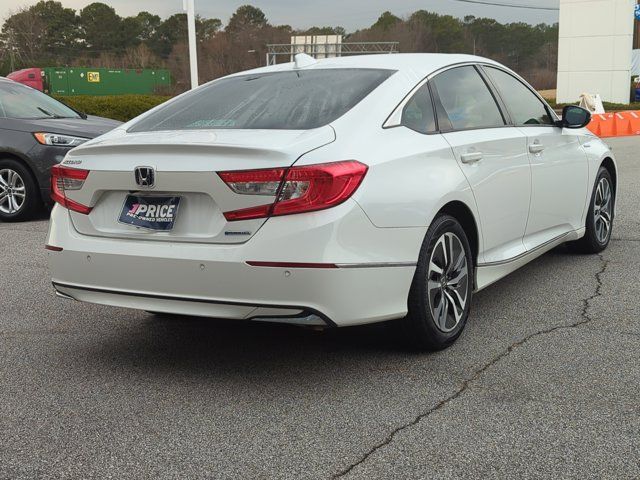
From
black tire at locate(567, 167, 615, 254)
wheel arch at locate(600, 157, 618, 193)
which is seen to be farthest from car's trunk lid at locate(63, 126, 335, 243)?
wheel arch at locate(600, 157, 618, 193)

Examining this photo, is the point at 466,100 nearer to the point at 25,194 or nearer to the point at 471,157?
the point at 471,157

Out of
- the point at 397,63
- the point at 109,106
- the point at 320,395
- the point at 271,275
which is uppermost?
the point at 397,63

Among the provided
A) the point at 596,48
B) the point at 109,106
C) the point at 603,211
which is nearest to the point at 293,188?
the point at 603,211

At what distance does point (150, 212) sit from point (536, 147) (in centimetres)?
268

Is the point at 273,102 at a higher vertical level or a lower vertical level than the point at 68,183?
higher

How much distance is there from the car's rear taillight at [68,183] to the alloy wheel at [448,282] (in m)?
1.76

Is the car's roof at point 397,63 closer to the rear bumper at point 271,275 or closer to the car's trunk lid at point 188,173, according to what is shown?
the car's trunk lid at point 188,173

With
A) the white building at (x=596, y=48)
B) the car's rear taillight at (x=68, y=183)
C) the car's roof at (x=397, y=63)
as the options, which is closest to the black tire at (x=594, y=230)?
the car's roof at (x=397, y=63)

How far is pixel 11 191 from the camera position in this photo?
30.5 ft

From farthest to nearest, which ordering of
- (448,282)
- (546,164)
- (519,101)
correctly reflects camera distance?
(519,101) < (546,164) < (448,282)

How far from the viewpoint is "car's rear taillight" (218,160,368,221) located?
11.5 ft

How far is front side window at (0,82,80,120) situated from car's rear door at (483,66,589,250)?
6.33 meters

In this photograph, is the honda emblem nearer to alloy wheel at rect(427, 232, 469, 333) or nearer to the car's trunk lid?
the car's trunk lid

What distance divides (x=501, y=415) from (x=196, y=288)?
4.71 feet
